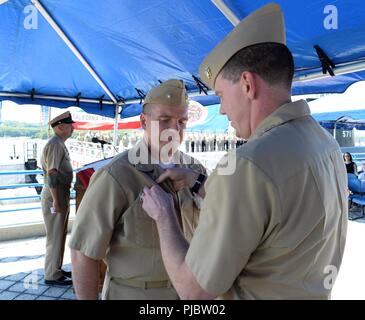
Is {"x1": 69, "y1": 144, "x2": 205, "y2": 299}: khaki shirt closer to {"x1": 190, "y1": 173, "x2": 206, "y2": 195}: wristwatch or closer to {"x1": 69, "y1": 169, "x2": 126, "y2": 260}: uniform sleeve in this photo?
{"x1": 69, "y1": 169, "x2": 126, "y2": 260}: uniform sleeve

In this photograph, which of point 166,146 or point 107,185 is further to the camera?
point 166,146

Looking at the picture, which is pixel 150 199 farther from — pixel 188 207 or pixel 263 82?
pixel 263 82

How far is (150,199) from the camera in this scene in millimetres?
1210

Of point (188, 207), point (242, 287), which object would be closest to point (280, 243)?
point (242, 287)

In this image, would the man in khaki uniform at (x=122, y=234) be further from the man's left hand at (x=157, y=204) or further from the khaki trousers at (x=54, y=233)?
the khaki trousers at (x=54, y=233)

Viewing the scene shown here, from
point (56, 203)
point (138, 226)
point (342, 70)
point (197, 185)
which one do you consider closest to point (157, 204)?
point (138, 226)

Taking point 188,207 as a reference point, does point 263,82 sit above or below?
above

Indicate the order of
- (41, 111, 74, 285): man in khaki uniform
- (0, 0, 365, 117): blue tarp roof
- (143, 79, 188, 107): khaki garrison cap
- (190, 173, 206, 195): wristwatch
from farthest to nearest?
(41, 111, 74, 285): man in khaki uniform, (0, 0, 365, 117): blue tarp roof, (143, 79, 188, 107): khaki garrison cap, (190, 173, 206, 195): wristwatch

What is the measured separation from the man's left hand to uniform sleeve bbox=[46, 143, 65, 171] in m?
3.01

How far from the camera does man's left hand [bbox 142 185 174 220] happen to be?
1.15m

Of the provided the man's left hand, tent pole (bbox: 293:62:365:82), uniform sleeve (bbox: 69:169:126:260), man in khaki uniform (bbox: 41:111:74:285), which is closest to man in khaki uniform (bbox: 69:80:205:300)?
uniform sleeve (bbox: 69:169:126:260)

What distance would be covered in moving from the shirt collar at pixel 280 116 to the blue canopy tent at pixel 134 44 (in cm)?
153

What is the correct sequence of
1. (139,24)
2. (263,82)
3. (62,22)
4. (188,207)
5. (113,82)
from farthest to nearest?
1. (113,82)
2. (62,22)
3. (139,24)
4. (188,207)
5. (263,82)

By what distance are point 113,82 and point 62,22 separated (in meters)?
1.31
